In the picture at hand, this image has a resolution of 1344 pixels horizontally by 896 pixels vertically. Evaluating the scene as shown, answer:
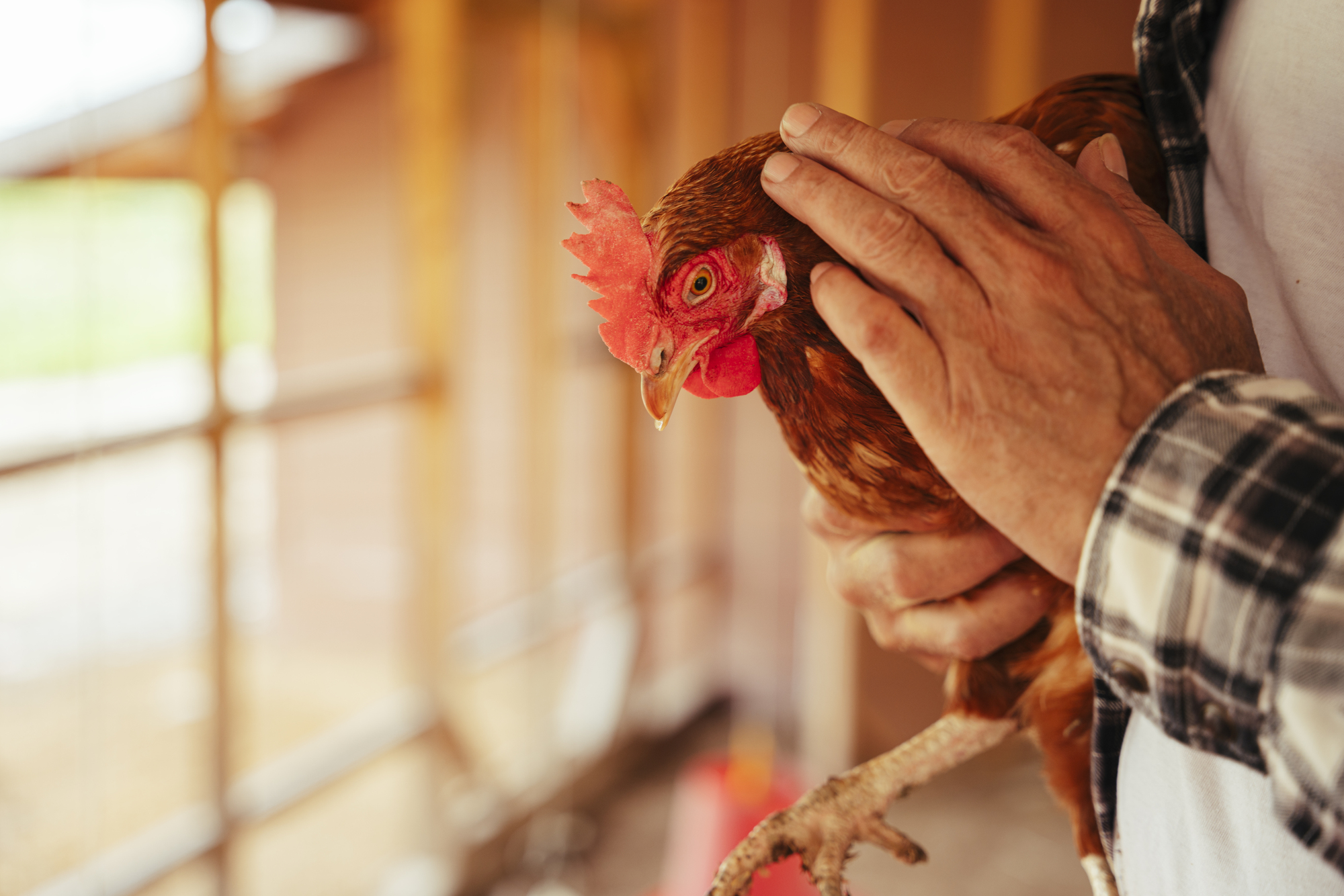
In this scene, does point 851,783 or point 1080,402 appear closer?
point 1080,402

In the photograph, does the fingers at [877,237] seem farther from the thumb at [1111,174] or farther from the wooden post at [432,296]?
the wooden post at [432,296]

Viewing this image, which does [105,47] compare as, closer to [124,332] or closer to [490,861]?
[124,332]

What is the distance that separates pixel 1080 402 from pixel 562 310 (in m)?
2.96

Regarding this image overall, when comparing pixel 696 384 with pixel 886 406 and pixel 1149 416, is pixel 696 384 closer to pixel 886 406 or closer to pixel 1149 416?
pixel 886 406

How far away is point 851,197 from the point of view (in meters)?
0.36

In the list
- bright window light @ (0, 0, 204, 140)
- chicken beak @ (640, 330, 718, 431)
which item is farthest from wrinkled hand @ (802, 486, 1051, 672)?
bright window light @ (0, 0, 204, 140)

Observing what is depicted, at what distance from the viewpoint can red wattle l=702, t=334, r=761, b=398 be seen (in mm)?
451

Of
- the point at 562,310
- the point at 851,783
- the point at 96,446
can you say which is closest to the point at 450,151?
the point at 562,310

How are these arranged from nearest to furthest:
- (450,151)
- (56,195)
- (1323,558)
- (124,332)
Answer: (1323,558), (56,195), (124,332), (450,151)

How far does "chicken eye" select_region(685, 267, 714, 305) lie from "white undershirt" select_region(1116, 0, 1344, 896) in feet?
0.80

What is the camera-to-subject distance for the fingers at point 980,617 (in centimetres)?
44

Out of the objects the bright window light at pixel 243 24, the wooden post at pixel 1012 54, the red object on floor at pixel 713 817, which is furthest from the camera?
the bright window light at pixel 243 24

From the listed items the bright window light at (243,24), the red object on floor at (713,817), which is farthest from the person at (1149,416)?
the bright window light at (243,24)

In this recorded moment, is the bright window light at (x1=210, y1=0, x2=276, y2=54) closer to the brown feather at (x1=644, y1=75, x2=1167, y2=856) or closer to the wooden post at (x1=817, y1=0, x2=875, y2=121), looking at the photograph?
the wooden post at (x1=817, y1=0, x2=875, y2=121)
